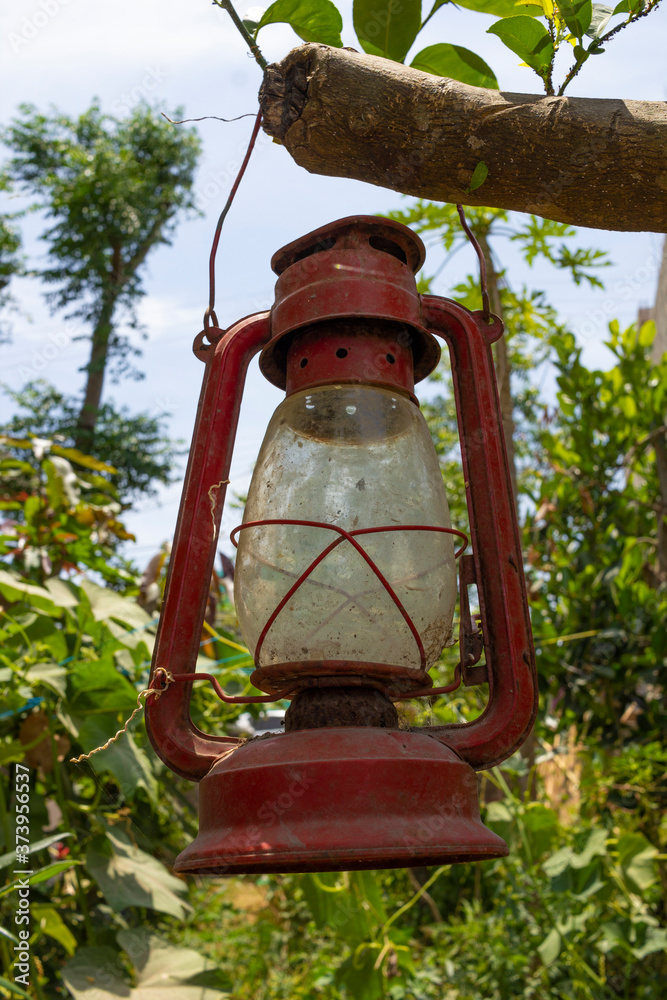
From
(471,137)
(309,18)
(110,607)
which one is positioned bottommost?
(110,607)

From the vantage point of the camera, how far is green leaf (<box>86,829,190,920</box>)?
157 centimetres

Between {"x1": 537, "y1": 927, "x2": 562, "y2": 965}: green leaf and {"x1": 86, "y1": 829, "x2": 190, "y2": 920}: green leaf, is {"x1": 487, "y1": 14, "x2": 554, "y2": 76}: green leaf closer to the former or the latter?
{"x1": 86, "y1": 829, "x2": 190, "y2": 920}: green leaf

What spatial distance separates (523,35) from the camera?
33.4 inches

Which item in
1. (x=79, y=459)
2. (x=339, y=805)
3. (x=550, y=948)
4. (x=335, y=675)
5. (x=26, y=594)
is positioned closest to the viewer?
(x=339, y=805)

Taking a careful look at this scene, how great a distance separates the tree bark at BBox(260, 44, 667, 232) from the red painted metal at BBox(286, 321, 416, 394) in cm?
15

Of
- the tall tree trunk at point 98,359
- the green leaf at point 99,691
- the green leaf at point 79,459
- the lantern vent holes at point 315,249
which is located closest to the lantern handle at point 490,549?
the lantern vent holes at point 315,249

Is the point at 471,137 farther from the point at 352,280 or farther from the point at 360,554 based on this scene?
the point at 360,554

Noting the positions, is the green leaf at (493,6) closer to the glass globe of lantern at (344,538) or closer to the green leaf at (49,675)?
the glass globe of lantern at (344,538)

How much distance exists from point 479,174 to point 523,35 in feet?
0.66

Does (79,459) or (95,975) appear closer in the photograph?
(95,975)

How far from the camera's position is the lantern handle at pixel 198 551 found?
774 millimetres

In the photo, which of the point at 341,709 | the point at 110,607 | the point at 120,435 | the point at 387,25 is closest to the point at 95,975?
the point at 110,607

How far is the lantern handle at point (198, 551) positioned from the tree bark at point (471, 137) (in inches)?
8.1

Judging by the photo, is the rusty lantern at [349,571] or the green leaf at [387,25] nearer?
Answer: the rusty lantern at [349,571]
